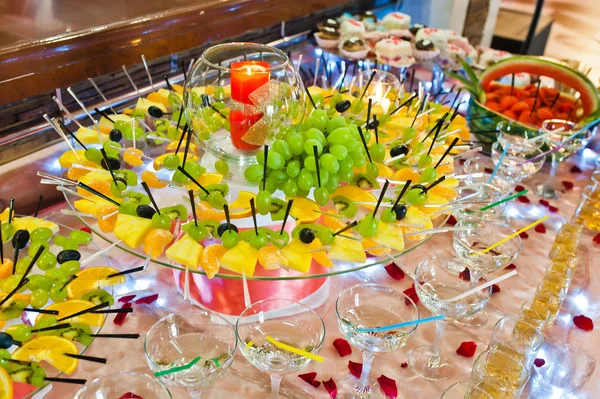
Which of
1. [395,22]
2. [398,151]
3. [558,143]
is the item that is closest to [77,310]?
[398,151]

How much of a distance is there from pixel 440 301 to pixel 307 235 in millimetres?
333

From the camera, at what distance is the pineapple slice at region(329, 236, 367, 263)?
42.4 inches

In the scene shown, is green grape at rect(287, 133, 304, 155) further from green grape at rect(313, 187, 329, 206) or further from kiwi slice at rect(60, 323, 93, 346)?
kiwi slice at rect(60, 323, 93, 346)

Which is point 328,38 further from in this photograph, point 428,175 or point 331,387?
point 331,387

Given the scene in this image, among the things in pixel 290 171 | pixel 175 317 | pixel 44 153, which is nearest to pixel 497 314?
pixel 290 171

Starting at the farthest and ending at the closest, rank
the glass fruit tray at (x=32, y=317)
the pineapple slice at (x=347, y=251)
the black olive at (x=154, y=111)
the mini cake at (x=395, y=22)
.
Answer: the mini cake at (x=395, y=22)
the black olive at (x=154, y=111)
the pineapple slice at (x=347, y=251)
the glass fruit tray at (x=32, y=317)

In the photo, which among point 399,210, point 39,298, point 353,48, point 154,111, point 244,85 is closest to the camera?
point 39,298

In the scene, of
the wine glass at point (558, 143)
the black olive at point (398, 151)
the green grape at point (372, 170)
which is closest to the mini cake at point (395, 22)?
the wine glass at point (558, 143)

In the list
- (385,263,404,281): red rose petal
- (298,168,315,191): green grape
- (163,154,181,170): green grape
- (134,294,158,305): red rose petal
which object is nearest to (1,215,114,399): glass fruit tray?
(134,294,158,305): red rose petal

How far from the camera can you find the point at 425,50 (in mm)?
2531

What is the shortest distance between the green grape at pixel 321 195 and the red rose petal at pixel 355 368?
366 millimetres

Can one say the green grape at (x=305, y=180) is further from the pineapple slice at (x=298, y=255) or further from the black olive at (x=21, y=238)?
the black olive at (x=21, y=238)

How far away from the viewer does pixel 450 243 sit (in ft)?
5.44

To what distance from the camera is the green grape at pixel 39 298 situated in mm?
1086
